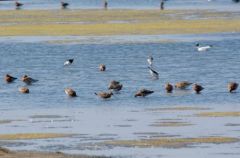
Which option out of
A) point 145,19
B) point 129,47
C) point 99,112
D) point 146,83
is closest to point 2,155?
point 99,112

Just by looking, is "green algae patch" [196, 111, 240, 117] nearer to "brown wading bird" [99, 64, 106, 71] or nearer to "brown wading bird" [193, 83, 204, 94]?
"brown wading bird" [193, 83, 204, 94]

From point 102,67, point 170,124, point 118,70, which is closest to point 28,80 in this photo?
point 102,67

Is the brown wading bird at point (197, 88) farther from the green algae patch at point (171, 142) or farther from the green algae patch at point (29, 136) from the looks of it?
the green algae patch at point (171, 142)

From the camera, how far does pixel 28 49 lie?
5141cm

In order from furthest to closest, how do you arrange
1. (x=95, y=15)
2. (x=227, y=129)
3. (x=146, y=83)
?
(x=95, y=15) → (x=146, y=83) → (x=227, y=129)

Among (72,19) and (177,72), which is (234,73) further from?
(72,19)

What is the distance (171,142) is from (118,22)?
4253 cm

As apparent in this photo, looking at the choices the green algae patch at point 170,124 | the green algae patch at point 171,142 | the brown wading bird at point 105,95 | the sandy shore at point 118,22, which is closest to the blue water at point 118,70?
the brown wading bird at point 105,95

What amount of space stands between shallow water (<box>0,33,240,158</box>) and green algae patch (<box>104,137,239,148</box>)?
432 mm

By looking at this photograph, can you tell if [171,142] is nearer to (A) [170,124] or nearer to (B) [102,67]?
(A) [170,124]

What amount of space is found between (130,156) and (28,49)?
30.3 meters

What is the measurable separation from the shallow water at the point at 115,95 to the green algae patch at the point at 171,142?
43cm

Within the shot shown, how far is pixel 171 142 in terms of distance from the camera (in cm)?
2356

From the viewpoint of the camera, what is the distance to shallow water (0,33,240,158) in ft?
80.7
